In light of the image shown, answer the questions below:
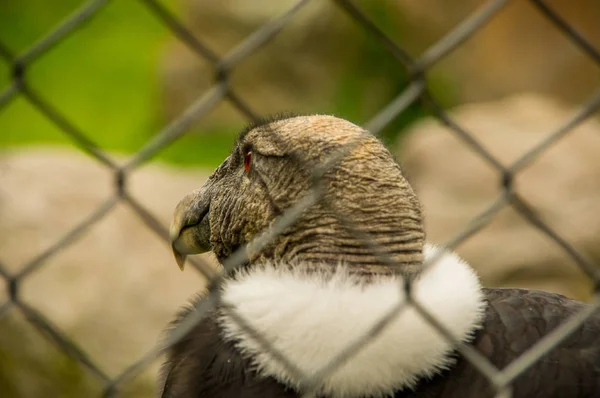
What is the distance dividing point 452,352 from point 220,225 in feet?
2.60

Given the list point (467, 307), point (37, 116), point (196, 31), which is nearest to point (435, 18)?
point (196, 31)

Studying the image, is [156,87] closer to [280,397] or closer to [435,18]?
[435,18]

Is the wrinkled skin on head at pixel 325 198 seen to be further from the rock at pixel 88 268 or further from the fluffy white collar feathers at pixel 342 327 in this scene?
the rock at pixel 88 268

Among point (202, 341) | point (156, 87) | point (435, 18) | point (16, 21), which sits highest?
point (16, 21)

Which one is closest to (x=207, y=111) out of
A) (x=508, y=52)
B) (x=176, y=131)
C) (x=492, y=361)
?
(x=176, y=131)

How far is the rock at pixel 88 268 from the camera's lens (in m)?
4.39

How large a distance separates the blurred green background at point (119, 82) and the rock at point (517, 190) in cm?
109

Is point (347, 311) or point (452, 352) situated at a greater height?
point (347, 311)

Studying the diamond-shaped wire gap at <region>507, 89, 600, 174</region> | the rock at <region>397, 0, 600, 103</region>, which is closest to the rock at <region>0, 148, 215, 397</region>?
the diamond-shaped wire gap at <region>507, 89, 600, 174</region>

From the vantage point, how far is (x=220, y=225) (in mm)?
2457

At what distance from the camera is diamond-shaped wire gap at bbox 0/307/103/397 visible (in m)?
4.25

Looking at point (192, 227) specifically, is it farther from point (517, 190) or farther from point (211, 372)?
point (517, 190)

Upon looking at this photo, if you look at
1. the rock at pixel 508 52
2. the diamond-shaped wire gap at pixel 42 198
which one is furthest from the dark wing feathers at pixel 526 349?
the rock at pixel 508 52

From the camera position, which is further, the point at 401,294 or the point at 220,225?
the point at 220,225
